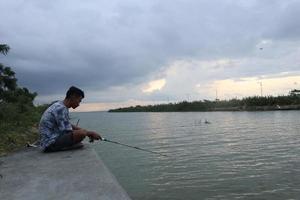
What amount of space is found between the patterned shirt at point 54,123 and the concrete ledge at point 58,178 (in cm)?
42

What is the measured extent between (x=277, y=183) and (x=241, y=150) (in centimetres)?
955

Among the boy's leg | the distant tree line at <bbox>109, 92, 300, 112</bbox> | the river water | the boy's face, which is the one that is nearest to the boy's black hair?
the boy's face

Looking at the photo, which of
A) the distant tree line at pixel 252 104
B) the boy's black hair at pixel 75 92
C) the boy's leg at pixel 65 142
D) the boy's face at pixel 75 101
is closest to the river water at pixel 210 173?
the boy's leg at pixel 65 142

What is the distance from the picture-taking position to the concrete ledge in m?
5.73

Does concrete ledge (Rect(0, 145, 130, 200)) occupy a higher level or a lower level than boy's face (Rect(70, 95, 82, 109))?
lower

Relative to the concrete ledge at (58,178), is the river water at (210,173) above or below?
below

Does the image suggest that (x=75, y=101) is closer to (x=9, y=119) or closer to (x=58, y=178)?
A: (x=58, y=178)

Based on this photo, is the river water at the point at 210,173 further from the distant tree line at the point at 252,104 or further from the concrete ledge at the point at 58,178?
the distant tree line at the point at 252,104

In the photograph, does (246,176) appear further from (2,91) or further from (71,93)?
(2,91)

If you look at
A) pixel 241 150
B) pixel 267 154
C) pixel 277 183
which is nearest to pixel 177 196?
pixel 277 183

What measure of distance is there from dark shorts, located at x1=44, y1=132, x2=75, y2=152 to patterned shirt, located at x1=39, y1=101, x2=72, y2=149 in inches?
3.1

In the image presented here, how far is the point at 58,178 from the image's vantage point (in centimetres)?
668

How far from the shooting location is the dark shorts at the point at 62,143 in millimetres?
9484

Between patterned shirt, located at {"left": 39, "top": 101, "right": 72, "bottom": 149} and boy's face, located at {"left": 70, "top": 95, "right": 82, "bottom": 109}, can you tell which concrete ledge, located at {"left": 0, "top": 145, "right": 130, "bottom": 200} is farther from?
boy's face, located at {"left": 70, "top": 95, "right": 82, "bottom": 109}
